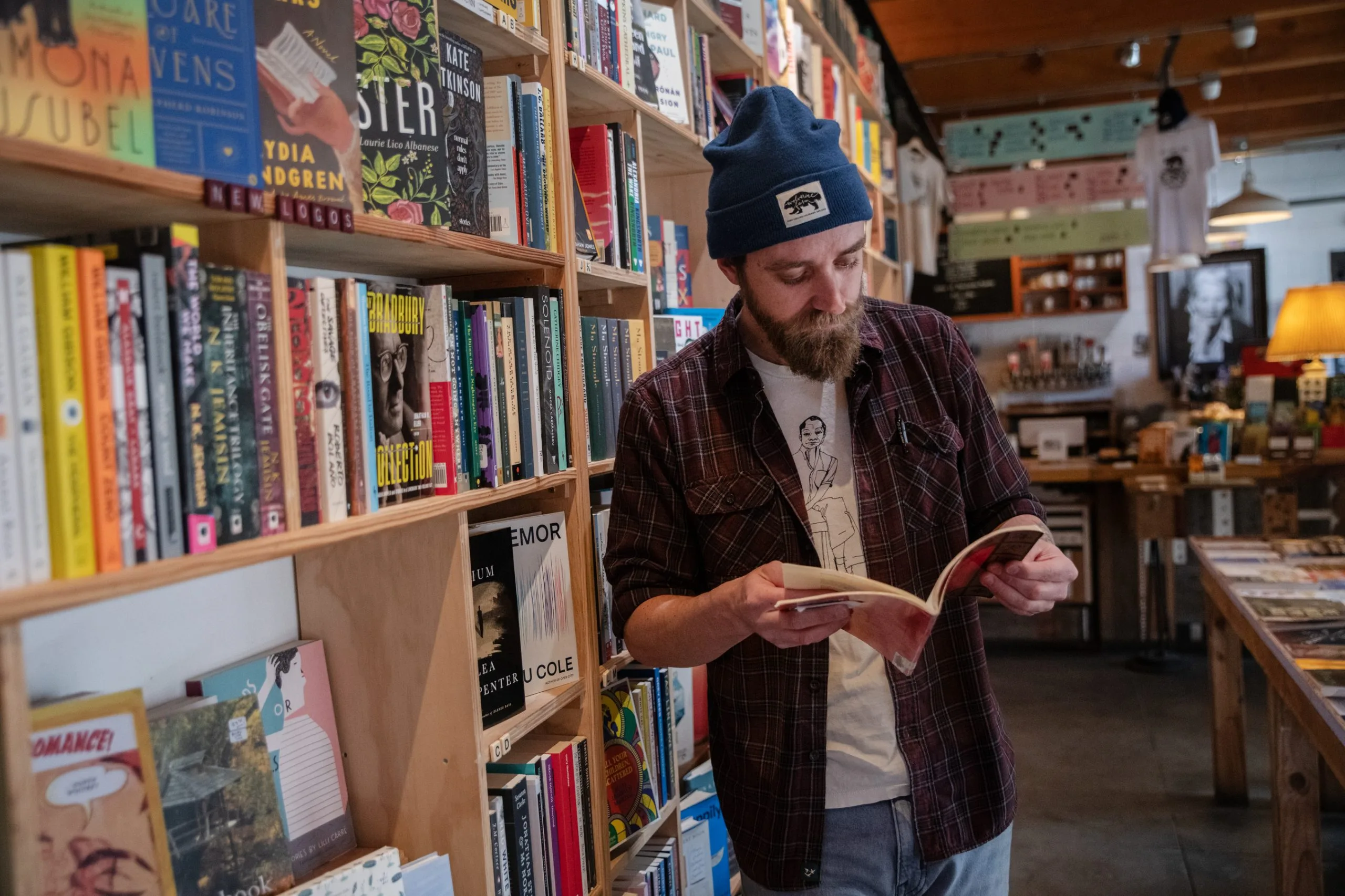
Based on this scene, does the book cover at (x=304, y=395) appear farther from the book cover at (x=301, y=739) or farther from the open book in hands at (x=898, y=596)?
the open book in hands at (x=898, y=596)

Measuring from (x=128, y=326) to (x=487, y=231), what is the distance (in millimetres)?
677

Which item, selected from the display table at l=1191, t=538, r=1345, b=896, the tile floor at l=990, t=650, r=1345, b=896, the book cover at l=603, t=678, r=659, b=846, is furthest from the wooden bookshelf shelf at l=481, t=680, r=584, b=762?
the tile floor at l=990, t=650, r=1345, b=896

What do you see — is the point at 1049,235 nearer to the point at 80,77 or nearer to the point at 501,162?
the point at 501,162

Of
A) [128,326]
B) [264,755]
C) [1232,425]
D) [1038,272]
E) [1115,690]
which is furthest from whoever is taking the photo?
[1038,272]

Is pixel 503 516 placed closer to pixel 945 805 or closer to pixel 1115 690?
pixel 945 805

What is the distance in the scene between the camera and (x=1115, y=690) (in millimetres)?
5363

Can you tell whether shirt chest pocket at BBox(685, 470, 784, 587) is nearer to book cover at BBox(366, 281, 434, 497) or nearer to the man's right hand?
the man's right hand

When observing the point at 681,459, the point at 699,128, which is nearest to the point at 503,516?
the point at 681,459

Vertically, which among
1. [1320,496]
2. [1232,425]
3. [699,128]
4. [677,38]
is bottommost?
[1320,496]

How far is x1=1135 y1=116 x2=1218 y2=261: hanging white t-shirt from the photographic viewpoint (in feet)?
20.7

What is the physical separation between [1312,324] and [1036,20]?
82.2 inches

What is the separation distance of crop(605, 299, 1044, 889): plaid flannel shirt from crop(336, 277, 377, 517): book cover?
469 mm

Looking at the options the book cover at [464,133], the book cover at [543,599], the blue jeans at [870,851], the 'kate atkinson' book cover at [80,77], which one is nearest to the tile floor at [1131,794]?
the blue jeans at [870,851]

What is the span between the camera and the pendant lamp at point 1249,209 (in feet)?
20.0
